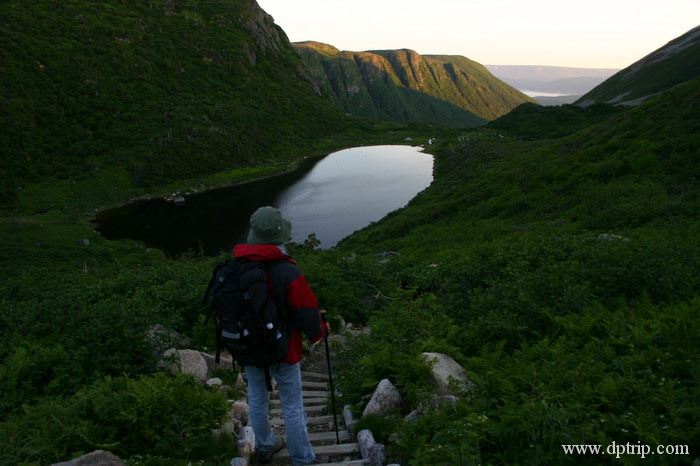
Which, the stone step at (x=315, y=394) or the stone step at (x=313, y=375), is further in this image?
the stone step at (x=313, y=375)

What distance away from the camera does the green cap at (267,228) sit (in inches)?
183

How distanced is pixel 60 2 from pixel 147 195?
Result: 58.8 meters

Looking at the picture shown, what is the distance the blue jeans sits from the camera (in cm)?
480

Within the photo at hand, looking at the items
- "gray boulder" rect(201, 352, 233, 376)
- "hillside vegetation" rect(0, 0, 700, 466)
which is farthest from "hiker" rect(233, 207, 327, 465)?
"gray boulder" rect(201, 352, 233, 376)

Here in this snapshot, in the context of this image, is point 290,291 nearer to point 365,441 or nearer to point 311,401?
point 365,441

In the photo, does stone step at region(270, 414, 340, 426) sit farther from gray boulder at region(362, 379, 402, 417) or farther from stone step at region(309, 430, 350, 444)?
gray boulder at region(362, 379, 402, 417)

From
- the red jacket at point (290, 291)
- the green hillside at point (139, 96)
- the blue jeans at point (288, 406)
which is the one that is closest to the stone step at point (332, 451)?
the blue jeans at point (288, 406)

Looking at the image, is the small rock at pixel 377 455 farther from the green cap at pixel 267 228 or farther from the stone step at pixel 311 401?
the green cap at pixel 267 228

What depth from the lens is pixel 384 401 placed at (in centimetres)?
563

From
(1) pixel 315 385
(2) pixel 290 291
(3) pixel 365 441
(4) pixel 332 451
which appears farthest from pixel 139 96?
(3) pixel 365 441

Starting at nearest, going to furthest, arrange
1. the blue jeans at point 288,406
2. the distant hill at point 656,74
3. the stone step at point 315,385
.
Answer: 1. the blue jeans at point 288,406
2. the stone step at point 315,385
3. the distant hill at point 656,74

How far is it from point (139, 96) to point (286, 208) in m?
45.9

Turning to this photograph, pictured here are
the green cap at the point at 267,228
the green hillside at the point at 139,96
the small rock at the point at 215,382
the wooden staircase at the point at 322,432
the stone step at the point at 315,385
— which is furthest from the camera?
the green hillside at the point at 139,96

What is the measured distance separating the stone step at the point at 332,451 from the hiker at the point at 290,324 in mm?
152
